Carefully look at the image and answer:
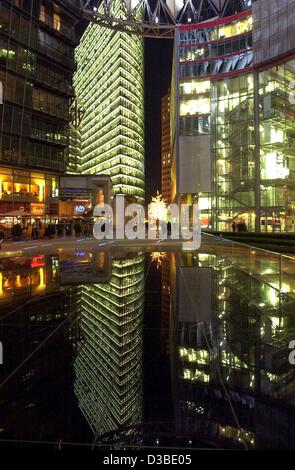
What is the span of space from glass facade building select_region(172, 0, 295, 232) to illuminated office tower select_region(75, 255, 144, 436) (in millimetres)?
39508

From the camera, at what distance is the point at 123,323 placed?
7.89 metres

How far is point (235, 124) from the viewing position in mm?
56938

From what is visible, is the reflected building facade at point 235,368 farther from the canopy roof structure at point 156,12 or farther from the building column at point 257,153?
the canopy roof structure at point 156,12

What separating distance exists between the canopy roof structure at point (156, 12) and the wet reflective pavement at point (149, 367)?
50.2 m

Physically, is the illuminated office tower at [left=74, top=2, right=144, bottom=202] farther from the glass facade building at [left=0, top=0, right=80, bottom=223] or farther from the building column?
the building column

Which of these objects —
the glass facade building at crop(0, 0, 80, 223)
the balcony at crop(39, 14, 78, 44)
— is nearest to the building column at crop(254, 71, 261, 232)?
the glass facade building at crop(0, 0, 80, 223)

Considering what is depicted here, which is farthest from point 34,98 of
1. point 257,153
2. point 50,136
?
point 257,153

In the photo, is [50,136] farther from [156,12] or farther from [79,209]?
[156,12]

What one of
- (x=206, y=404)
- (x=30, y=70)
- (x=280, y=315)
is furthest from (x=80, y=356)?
(x=30, y=70)

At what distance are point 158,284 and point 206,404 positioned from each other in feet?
27.9

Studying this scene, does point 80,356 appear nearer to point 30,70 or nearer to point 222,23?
point 30,70

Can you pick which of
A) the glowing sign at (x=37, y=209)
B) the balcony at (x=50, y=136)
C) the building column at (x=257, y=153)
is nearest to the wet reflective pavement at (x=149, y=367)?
the glowing sign at (x=37, y=209)

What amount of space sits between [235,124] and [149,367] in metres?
55.4

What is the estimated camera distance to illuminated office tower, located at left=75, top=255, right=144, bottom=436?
14.1 ft
